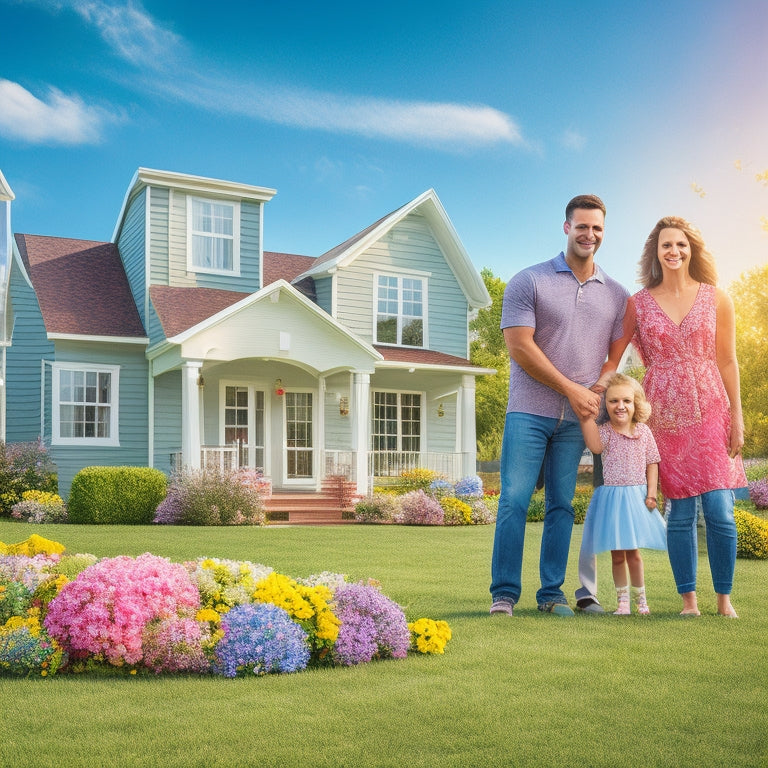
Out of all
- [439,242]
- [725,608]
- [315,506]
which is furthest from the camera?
[439,242]

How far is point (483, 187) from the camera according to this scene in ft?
61.2

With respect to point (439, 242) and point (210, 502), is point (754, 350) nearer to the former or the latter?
point (439, 242)

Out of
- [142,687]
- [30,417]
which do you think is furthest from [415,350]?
[142,687]

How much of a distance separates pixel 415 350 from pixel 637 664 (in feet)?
Answer: 52.7

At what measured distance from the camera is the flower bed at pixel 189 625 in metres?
4.26

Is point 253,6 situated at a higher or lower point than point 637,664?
higher

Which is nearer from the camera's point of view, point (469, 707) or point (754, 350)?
point (469, 707)

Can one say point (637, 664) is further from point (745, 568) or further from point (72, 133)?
point (72, 133)

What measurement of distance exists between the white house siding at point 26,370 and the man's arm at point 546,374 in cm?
1434

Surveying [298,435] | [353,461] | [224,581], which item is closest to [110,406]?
[298,435]

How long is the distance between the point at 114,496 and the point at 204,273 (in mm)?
6051

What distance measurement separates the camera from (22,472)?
16000mm

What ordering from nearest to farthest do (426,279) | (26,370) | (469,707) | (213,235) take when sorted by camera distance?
(469,707)
(26,370)
(213,235)
(426,279)

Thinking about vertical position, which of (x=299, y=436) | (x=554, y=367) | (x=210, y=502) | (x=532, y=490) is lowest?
(x=210, y=502)
